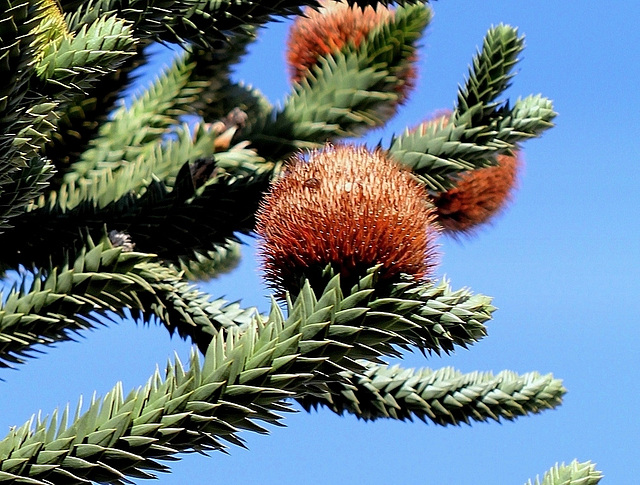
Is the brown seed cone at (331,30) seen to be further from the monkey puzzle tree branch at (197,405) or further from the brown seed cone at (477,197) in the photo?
the monkey puzzle tree branch at (197,405)

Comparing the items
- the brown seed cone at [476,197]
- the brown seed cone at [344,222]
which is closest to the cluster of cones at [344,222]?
the brown seed cone at [344,222]

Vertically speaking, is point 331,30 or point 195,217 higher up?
point 331,30

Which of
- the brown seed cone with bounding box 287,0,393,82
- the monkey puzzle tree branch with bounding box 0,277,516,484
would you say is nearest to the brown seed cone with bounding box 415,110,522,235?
the brown seed cone with bounding box 287,0,393,82

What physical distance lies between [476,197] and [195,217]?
124 cm

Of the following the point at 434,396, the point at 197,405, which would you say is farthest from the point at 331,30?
the point at 197,405

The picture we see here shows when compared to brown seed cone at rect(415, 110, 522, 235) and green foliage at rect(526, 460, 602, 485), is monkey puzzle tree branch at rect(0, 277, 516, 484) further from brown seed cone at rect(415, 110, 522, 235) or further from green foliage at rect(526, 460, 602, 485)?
brown seed cone at rect(415, 110, 522, 235)

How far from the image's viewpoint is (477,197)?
353 cm

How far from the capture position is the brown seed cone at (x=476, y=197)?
138 inches

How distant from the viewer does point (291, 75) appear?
436 centimetres

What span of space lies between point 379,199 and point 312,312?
0.30m

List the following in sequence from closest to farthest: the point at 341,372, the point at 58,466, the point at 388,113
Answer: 1. the point at 58,466
2. the point at 341,372
3. the point at 388,113

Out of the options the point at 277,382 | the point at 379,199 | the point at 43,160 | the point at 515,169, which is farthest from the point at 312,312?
the point at 515,169

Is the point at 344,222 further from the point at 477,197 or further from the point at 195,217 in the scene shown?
the point at 477,197

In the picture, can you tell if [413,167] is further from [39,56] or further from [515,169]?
[39,56]
